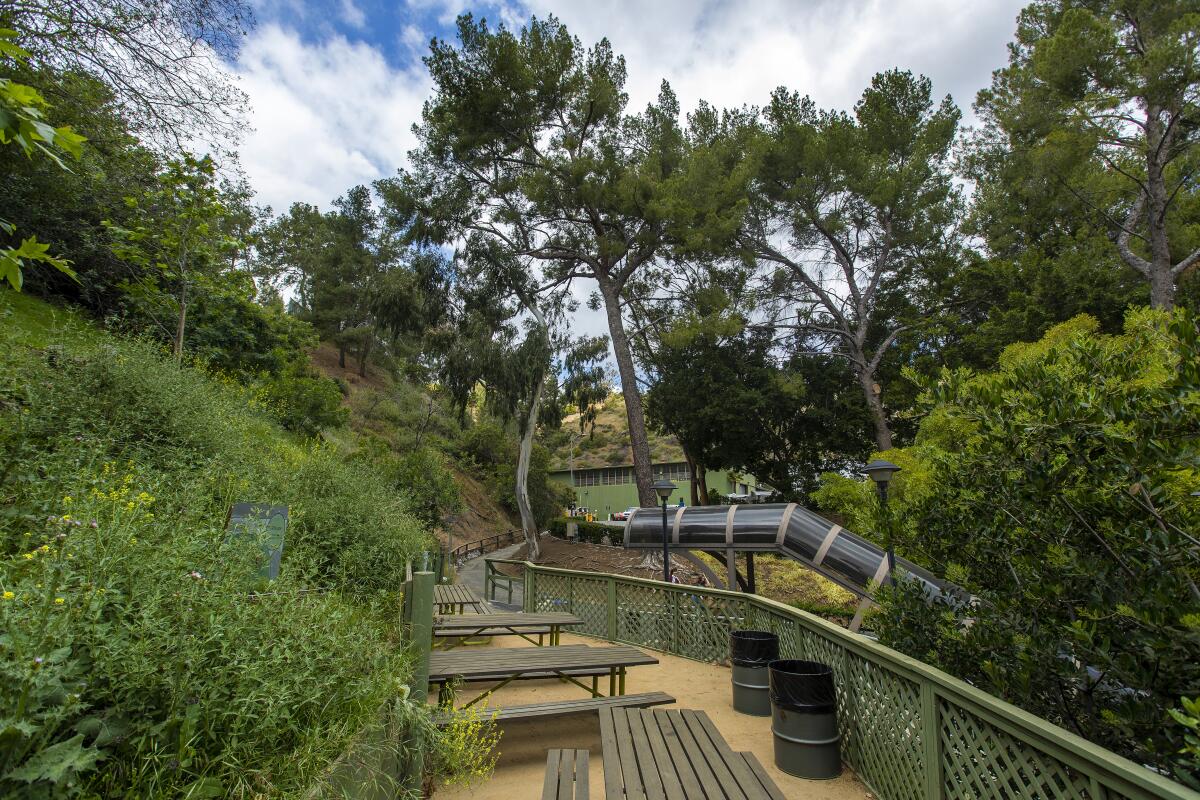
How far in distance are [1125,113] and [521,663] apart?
17783 millimetres

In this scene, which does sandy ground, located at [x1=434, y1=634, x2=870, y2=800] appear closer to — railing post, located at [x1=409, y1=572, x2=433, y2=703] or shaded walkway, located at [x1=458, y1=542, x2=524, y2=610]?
railing post, located at [x1=409, y1=572, x2=433, y2=703]

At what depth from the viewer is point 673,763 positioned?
290 centimetres

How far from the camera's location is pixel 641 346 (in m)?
23.2

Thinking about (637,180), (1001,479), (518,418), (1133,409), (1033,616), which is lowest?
(1033,616)

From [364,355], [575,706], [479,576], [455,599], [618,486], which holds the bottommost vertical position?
[479,576]

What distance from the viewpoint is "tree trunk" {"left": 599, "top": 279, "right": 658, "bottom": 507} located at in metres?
16.6

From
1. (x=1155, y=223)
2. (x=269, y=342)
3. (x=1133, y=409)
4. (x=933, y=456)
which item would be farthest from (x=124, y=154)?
(x=1155, y=223)

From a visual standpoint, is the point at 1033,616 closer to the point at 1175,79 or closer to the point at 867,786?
the point at 867,786

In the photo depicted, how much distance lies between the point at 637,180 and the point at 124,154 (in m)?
12.5

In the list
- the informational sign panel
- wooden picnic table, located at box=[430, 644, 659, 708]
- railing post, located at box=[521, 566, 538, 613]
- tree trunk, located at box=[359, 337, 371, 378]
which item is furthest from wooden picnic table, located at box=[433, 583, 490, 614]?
tree trunk, located at box=[359, 337, 371, 378]

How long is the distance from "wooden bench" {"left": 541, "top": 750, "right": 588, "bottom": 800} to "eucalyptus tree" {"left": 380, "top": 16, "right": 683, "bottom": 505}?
13.5m

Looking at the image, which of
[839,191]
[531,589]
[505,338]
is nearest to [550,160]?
[505,338]

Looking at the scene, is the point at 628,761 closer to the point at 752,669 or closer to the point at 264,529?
the point at 752,669

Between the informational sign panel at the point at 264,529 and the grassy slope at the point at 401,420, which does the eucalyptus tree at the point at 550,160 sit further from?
the informational sign panel at the point at 264,529
